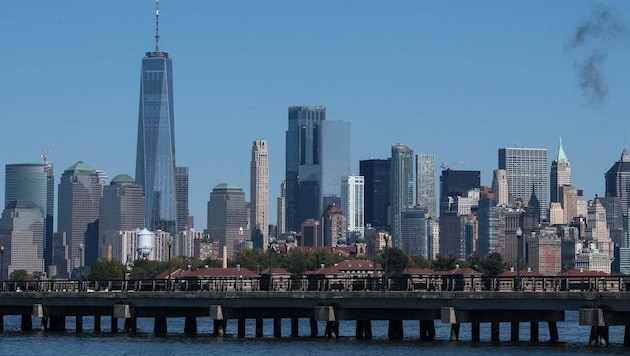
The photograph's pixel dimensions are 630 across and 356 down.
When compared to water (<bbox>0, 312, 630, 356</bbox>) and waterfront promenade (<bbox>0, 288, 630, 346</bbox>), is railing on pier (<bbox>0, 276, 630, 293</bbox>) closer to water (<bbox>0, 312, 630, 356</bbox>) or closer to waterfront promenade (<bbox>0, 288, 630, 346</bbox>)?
waterfront promenade (<bbox>0, 288, 630, 346</bbox>)

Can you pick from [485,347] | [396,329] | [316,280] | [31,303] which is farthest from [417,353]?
[31,303]

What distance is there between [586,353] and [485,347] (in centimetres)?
825

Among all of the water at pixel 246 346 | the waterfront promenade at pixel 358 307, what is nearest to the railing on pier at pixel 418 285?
the waterfront promenade at pixel 358 307

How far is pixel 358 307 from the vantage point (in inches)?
4035

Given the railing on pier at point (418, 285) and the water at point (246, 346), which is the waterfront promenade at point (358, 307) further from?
the railing on pier at point (418, 285)

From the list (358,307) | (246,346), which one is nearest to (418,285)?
(358,307)

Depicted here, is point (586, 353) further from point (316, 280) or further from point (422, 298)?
point (316, 280)

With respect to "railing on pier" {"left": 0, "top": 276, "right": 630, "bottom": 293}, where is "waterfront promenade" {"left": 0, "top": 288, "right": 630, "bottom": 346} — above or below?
below

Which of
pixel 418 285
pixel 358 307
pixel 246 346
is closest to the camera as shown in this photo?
pixel 246 346

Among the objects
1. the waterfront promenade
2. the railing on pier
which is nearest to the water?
the waterfront promenade

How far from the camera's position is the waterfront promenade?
9500 centimetres

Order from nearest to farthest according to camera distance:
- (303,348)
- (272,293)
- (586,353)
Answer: (586,353)
(303,348)
(272,293)

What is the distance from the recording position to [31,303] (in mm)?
118062

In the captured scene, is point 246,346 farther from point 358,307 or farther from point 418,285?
point 418,285
